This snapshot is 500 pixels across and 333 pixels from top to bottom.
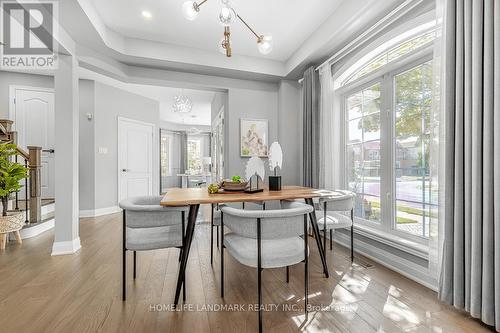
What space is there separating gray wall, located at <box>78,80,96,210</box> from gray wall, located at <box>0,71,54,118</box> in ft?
2.57

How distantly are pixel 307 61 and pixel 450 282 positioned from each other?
2.93 meters

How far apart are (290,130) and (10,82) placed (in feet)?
17.5

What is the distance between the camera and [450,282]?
165 centimetres

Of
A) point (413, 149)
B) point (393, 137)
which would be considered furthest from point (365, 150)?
point (413, 149)

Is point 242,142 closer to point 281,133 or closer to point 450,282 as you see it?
point 281,133

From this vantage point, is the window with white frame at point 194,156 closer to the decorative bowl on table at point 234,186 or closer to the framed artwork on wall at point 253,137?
the framed artwork on wall at point 253,137

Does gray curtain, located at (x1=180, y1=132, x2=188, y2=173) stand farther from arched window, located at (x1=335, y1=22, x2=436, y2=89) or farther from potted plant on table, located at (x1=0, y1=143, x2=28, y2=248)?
arched window, located at (x1=335, y1=22, x2=436, y2=89)

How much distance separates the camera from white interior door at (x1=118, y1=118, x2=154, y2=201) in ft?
17.5

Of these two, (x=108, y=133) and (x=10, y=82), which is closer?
(x=10, y=82)

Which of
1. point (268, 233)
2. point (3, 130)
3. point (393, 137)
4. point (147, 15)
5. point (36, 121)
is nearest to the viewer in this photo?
point (268, 233)

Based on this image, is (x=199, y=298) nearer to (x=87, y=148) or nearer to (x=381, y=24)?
(x=381, y=24)

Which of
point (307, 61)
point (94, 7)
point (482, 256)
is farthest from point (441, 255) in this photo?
point (94, 7)

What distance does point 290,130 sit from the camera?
13.3 ft

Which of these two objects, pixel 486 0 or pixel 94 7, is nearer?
pixel 486 0
